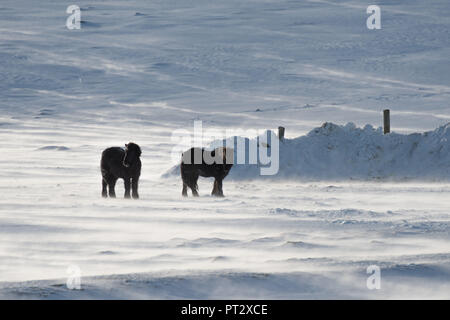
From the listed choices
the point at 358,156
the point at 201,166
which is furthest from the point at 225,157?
the point at 358,156

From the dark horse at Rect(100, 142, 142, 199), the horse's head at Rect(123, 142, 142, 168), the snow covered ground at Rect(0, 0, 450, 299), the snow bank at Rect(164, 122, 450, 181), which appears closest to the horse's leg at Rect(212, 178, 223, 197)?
the snow covered ground at Rect(0, 0, 450, 299)

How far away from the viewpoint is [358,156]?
783 inches

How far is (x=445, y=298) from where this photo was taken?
5594mm

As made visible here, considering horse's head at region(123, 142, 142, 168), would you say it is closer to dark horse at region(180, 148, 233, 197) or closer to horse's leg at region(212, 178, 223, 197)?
dark horse at region(180, 148, 233, 197)

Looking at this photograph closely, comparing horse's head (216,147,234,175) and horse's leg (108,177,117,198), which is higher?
horse's head (216,147,234,175)

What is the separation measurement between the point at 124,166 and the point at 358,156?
22.3 feet

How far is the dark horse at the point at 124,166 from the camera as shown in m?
14.6

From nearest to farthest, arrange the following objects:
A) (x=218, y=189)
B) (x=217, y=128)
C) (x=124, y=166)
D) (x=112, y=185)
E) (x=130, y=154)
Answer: (x=130, y=154) < (x=124, y=166) < (x=112, y=185) < (x=218, y=189) < (x=217, y=128)

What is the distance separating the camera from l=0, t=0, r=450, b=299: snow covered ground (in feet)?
21.9

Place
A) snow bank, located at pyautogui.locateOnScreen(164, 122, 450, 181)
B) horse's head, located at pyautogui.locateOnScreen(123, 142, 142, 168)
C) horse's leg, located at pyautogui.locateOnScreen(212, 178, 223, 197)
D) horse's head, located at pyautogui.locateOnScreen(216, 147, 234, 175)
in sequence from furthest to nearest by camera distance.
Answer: snow bank, located at pyautogui.locateOnScreen(164, 122, 450, 181) → horse's head, located at pyautogui.locateOnScreen(216, 147, 234, 175) → horse's leg, located at pyautogui.locateOnScreen(212, 178, 223, 197) → horse's head, located at pyautogui.locateOnScreen(123, 142, 142, 168)

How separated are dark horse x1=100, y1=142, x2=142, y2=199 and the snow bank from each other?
15.7 ft

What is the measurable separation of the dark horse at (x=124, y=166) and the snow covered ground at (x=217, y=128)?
0.55 m

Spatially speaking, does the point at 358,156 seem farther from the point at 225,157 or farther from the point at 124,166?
the point at 124,166
